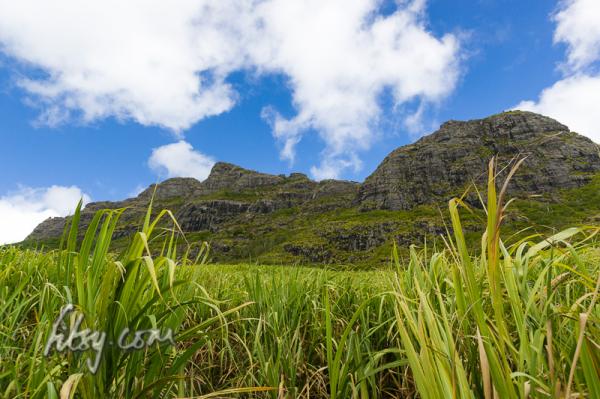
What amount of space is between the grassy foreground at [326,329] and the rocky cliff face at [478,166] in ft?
544

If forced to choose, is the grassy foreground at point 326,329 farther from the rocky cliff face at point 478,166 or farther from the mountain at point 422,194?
the rocky cliff face at point 478,166

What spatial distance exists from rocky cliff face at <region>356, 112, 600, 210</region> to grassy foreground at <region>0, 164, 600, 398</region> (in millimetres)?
165947

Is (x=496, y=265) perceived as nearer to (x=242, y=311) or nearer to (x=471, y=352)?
(x=471, y=352)

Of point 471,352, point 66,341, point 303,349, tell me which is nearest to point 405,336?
point 471,352

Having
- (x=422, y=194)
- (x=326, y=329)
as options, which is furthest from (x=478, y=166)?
(x=326, y=329)

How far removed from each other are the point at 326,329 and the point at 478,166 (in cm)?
19130

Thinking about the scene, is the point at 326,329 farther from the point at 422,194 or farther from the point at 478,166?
the point at 478,166

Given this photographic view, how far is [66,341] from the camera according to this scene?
1.97 meters

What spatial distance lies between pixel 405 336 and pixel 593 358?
2.73 ft

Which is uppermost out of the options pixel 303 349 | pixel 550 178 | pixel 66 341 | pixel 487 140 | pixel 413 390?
pixel 487 140

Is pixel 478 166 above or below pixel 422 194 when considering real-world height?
above

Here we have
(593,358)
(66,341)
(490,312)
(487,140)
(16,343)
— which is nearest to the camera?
(593,358)

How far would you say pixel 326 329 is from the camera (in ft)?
8.90

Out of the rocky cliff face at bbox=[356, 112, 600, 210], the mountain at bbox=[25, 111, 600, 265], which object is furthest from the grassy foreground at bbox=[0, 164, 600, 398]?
the rocky cliff face at bbox=[356, 112, 600, 210]
